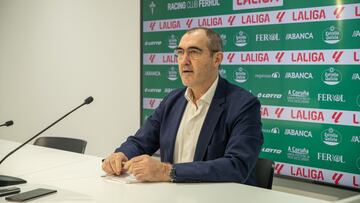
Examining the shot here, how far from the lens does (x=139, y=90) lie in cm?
415

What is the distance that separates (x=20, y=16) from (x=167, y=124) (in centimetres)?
367

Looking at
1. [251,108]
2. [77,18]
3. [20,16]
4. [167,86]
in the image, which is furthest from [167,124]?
[20,16]

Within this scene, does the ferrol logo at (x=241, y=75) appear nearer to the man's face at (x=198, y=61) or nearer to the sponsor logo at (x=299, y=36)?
the sponsor logo at (x=299, y=36)

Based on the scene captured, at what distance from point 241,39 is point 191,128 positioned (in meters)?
1.08

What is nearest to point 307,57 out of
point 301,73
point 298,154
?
point 301,73

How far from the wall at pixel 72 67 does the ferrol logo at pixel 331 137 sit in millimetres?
1858

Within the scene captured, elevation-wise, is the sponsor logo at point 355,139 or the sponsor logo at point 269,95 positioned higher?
the sponsor logo at point 269,95

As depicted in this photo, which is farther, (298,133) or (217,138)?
(298,133)

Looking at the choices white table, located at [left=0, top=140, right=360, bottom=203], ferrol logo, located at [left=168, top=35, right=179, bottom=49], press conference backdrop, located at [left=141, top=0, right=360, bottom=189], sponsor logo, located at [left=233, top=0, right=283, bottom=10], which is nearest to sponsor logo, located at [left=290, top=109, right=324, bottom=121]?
press conference backdrop, located at [left=141, top=0, right=360, bottom=189]

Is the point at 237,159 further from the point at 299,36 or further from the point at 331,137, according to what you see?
the point at 299,36

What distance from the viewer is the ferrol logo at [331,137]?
2.78m

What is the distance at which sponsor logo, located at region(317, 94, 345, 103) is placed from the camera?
2.74 metres

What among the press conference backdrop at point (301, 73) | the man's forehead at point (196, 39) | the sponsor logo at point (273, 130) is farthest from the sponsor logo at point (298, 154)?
the man's forehead at point (196, 39)

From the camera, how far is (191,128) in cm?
245
